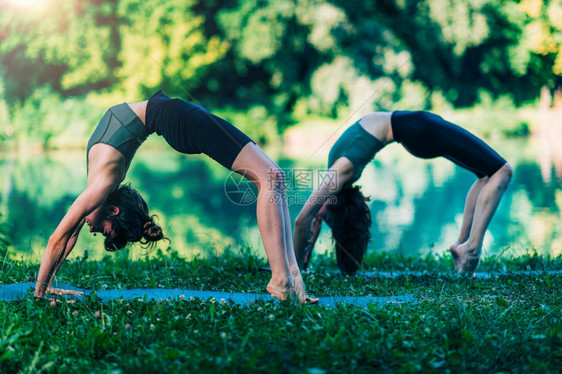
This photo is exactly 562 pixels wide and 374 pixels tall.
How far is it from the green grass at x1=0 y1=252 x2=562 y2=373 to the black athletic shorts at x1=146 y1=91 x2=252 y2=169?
968mm

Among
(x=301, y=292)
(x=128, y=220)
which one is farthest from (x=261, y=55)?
(x=301, y=292)

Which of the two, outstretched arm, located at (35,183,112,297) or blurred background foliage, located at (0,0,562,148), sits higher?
blurred background foliage, located at (0,0,562,148)

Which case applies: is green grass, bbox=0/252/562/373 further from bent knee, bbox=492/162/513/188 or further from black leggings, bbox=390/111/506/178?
black leggings, bbox=390/111/506/178

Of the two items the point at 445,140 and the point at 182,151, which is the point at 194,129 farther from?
the point at 445,140

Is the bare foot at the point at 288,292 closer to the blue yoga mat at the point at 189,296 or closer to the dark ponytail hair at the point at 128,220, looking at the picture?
the blue yoga mat at the point at 189,296

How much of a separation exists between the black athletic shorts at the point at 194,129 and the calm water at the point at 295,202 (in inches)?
83.2

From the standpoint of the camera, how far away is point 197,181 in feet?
55.5

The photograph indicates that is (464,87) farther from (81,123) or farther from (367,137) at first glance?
(367,137)

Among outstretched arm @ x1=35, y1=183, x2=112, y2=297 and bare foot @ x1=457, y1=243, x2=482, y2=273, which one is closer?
outstretched arm @ x1=35, y1=183, x2=112, y2=297

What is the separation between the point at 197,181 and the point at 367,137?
12.3 meters

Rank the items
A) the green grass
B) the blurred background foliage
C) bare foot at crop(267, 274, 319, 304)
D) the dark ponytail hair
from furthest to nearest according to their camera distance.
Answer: the blurred background foliage
the dark ponytail hair
bare foot at crop(267, 274, 319, 304)
the green grass

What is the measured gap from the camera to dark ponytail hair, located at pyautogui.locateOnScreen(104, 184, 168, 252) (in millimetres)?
4266

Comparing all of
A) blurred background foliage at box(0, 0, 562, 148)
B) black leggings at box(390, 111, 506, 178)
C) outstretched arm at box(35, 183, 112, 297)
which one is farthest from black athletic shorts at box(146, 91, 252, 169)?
blurred background foliage at box(0, 0, 562, 148)

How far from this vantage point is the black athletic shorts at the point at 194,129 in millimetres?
3811
